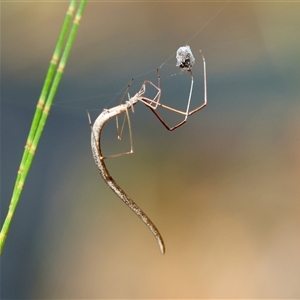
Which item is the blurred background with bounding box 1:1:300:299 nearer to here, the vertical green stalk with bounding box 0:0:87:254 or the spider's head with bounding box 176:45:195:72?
the spider's head with bounding box 176:45:195:72

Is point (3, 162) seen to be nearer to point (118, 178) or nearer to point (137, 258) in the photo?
point (118, 178)

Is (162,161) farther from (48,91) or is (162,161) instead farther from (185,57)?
(48,91)

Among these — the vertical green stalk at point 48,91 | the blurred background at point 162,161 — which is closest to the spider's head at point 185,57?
the vertical green stalk at point 48,91

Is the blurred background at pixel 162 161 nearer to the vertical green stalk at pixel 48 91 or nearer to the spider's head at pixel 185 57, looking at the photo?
the spider's head at pixel 185 57

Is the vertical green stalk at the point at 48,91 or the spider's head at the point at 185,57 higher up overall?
the spider's head at the point at 185,57

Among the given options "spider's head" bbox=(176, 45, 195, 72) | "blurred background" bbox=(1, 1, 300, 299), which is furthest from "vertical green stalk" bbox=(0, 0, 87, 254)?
"blurred background" bbox=(1, 1, 300, 299)

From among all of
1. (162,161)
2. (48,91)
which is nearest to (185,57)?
(48,91)

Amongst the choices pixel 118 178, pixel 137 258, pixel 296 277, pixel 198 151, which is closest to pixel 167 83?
pixel 198 151

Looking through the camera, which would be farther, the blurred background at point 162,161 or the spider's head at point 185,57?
the blurred background at point 162,161
